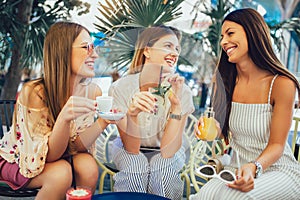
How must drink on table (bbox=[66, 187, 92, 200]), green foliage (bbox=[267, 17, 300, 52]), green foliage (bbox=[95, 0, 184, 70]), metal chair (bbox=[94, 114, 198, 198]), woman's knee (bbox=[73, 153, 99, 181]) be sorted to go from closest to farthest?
drink on table (bbox=[66, 187, 92, 200]) < metal chair (bbox=[94, 114, 198, 198]) < woman's knee (bbox=[73, 153, 99, 181]) < green foliage (bbox=[95, 0, 184, 70]) < green foliage (bbox=[267, 17, 300, 52])

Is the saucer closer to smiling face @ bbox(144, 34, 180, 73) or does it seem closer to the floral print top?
the floral print top

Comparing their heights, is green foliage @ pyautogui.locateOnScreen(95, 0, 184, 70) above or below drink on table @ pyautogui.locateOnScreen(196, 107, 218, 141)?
above

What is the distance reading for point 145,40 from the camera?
47.3 inches

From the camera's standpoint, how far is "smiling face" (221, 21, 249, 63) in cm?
133

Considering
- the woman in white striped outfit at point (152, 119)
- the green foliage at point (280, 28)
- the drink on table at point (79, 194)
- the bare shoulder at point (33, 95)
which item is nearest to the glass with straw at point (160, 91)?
the woman in white striped outfit at point (152, 119)

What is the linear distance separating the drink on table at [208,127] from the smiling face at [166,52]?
9.0 inches

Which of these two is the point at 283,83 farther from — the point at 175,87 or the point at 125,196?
the point at 125,196

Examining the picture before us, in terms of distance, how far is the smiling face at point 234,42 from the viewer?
133cm

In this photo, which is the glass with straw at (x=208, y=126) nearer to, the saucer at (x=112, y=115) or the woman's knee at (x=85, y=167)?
the saucer at (x=112, y=115)

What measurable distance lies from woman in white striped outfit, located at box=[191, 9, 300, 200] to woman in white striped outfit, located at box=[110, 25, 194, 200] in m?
0.13

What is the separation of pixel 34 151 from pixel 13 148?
0.55 feet

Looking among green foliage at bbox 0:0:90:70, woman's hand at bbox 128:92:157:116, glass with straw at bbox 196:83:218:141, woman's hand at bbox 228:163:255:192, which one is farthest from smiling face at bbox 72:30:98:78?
green foliage at bbox 0:0:90:70

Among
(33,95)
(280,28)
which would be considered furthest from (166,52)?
(280,28)

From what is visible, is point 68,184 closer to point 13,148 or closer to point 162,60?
point 13,148
